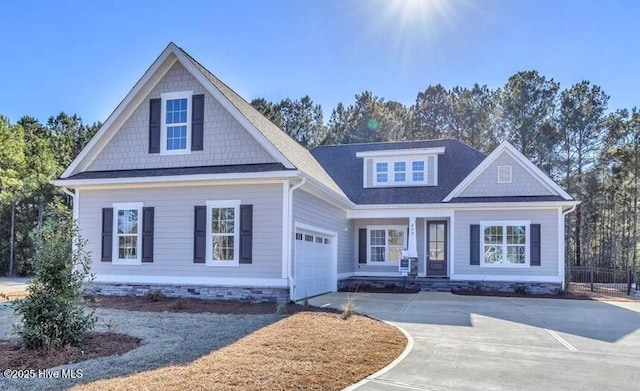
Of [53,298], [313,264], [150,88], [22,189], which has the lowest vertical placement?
[313,264]

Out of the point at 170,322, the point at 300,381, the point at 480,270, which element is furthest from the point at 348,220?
the point at 300,381

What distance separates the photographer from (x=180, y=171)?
13352 millimetres

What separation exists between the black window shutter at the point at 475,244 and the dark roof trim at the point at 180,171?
28.0 feet

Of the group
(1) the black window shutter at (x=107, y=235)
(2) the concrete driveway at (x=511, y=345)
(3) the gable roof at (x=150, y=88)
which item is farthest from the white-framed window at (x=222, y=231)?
(1) the black window shutter at (x=107, y=235)

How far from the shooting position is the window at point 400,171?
801 inches

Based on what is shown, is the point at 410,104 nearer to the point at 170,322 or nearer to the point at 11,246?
the point at 11,246

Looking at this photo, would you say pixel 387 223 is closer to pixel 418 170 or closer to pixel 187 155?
pixel 418 170

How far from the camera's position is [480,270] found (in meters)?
17.5

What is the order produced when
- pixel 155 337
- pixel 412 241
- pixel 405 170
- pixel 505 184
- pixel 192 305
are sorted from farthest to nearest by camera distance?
pixel 405 170, pixel 412 241, pixel 505 184, pixel 192 305, pixel 155 337

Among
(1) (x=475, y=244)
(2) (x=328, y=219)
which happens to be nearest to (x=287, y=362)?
(2) (x=328, y=219)

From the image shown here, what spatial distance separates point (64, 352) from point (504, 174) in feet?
51.0

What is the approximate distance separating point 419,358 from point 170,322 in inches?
198

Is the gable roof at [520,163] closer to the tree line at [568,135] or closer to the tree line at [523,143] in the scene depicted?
the tree line at [568,135]

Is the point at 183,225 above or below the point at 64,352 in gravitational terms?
above
